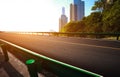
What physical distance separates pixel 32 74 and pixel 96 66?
3937 mm

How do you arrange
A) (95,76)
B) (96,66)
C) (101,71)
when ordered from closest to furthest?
(95,76), (101,71), (96,66)

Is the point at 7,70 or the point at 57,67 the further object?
the point at 7,70

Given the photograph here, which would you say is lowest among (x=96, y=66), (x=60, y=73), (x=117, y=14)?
(x=96, y=66)

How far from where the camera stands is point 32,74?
5234mm

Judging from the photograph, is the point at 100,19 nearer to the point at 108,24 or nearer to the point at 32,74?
the point at 108,24

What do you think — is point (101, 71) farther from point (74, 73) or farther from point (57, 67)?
point (74, 73)

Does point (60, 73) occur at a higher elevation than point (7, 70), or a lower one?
higher

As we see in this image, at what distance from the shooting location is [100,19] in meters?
64.6

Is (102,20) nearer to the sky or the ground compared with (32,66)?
nearer to the sky

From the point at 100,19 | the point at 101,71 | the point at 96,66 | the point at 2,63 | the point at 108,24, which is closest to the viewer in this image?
the point at 101,71

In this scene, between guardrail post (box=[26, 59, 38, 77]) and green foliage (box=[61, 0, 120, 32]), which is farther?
green foliage (box=[61, 0, 120, 32])

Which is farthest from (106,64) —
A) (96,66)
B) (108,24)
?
(108,24)

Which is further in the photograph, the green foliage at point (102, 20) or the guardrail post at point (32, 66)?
the green foliage at point (102, 20)

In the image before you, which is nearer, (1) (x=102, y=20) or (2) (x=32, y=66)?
(2) (x=32, y=66)
